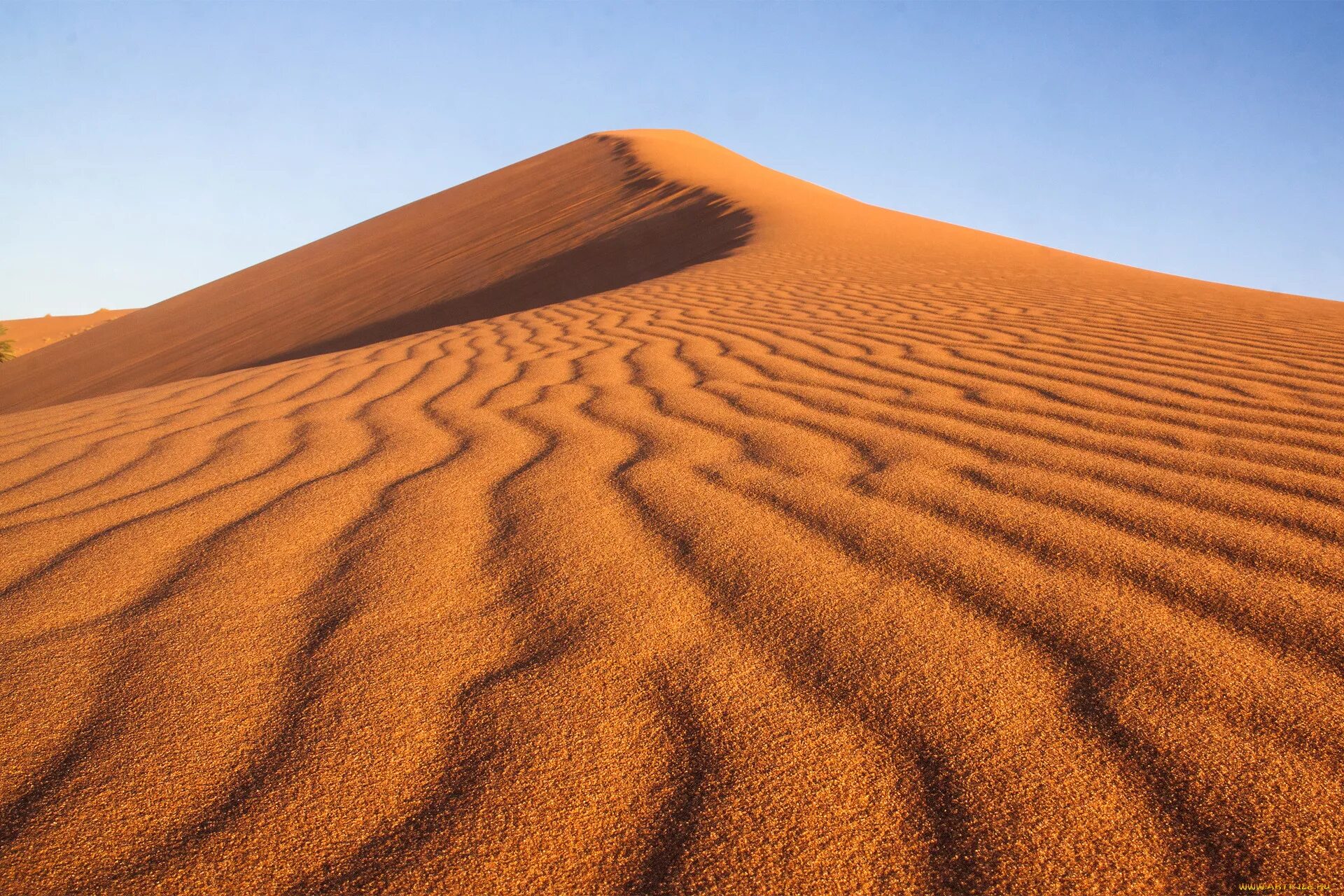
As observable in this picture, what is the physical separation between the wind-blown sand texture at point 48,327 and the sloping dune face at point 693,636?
1101 inches

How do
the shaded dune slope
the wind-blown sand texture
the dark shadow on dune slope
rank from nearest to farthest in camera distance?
the dark shadow on dune slope
the shaded dune slope
the wind-blown sand texture

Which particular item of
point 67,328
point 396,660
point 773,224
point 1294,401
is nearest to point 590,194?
point 773,224

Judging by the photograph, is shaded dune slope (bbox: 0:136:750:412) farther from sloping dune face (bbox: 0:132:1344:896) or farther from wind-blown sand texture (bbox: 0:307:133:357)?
wind-blown sand texture (bbox: 0:307:133:357)

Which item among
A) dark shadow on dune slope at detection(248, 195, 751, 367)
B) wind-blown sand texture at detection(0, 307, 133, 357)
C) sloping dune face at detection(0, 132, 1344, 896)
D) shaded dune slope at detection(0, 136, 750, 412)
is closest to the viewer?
sloping dune face at detection(0, 132, 1344, 896)

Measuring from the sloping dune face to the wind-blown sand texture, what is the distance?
28.0 metres

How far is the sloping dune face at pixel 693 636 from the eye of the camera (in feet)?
3.01

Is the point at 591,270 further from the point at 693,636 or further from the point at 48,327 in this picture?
the point at 48,327

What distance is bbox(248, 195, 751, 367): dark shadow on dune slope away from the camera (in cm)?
936

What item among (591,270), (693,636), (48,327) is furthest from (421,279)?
(48,327)

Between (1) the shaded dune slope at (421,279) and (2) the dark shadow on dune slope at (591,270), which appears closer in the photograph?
(2) the dark shadow on dune slope at (591,270)

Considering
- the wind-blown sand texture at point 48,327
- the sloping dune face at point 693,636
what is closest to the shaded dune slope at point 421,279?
the sloping dune face at point 693,636

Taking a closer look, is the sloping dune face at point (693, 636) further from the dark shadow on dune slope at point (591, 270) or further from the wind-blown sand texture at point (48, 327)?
the wind-blown sand texture at point (48, 327)

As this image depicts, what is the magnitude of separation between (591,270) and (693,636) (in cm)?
920

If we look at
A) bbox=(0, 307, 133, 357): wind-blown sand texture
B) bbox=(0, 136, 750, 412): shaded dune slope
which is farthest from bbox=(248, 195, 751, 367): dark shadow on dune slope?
bbox=(0, 307, 133, 357): wind-blown sand texture
